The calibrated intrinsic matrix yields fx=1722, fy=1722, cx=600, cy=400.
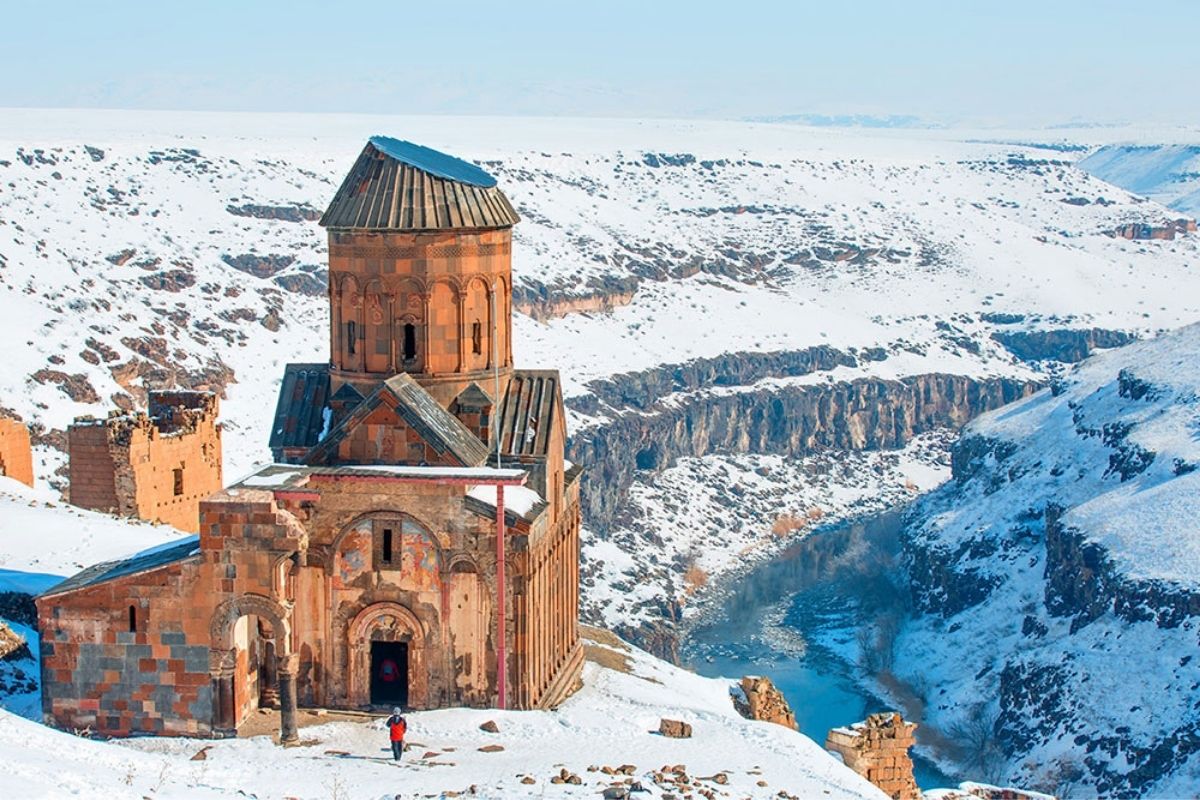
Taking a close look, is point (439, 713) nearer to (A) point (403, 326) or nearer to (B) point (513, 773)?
(B) point (513, 773)

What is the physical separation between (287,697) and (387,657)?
142 inches

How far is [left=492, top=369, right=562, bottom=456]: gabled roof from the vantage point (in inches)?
1410

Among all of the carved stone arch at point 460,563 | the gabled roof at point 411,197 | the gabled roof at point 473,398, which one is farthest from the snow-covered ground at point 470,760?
the gabled roof at point 411,197

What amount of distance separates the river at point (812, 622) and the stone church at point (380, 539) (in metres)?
36.6

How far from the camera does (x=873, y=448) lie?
161 metres

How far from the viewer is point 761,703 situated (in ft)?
130

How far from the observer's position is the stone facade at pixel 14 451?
5112 cm

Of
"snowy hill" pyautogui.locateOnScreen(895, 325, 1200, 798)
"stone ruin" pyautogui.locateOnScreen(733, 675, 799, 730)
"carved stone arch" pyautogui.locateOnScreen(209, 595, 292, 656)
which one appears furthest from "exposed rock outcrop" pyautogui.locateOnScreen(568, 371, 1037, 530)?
"carved stone arch" pyautogui.locateOnScreen(209, 595, 292, 656)

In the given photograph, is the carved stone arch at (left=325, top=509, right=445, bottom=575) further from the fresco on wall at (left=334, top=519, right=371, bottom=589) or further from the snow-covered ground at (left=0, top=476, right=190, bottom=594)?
the snow-covered ground at (left=0, top=476, right=190, bottom=594)

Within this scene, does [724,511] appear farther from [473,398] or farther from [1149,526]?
[473,398]

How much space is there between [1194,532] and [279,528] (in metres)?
64.0

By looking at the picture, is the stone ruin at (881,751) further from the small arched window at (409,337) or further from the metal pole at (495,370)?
the small arched window at (409,337)

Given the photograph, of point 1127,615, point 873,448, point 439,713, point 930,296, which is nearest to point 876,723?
point 439,713

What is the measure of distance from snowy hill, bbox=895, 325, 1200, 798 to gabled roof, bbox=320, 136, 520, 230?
41.1m
